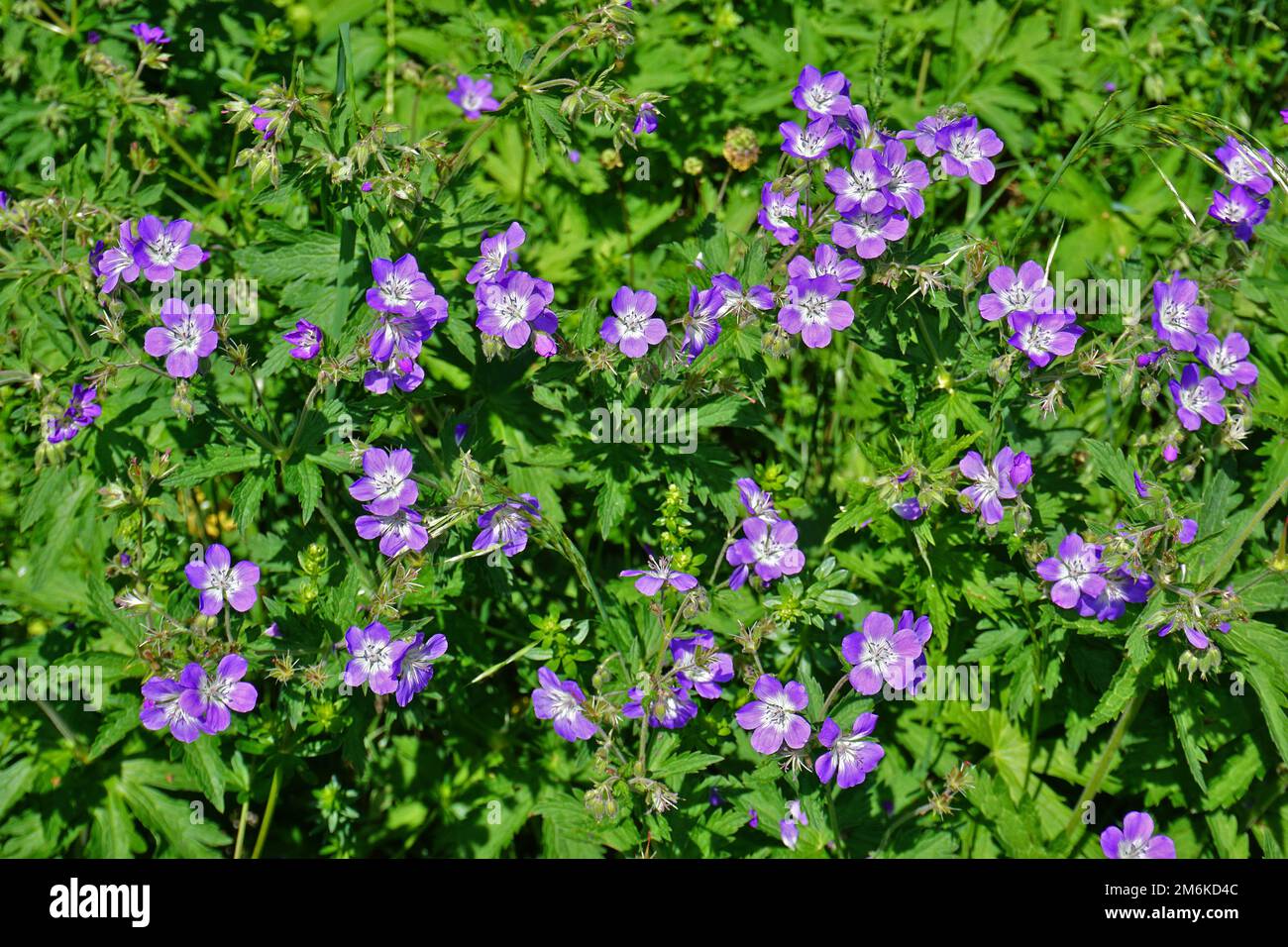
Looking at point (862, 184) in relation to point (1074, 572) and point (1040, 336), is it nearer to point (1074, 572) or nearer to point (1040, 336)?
point (1040, 336)

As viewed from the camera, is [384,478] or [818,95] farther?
[818,95]

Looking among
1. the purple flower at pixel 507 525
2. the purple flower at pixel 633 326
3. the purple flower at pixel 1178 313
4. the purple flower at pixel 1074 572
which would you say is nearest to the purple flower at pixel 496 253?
the purple flower at pixel 633 326

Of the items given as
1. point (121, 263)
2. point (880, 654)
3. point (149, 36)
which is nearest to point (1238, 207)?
point (880, 654)

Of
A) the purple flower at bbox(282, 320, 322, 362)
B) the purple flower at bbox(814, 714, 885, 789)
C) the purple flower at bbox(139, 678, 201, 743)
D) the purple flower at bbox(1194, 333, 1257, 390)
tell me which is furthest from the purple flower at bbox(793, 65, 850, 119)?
the purple flower at bbox(139, 678, 201, 743)

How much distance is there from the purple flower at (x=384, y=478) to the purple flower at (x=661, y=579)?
81cm

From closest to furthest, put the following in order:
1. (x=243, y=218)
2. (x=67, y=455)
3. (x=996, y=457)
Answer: (x=996, y=457)
(x=67, y=455)
(x=243, y=218)

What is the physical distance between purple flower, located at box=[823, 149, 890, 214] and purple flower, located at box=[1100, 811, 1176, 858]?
226 centimetres

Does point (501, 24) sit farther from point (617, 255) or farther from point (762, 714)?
point (762, 714)

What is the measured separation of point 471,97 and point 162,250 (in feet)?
7.16

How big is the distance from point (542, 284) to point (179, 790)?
2.51 metres

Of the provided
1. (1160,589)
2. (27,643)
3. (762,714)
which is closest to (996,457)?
(1160,589)

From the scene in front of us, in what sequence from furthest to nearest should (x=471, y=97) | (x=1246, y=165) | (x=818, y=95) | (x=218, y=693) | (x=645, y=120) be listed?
1. (x=471, y=97)
2. (x=1246, y=165)
3. (x=818, y=95)
4. (x=645, y=120)
5. (x=218, y=693)

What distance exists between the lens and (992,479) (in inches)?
150

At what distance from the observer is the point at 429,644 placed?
3.52 m
